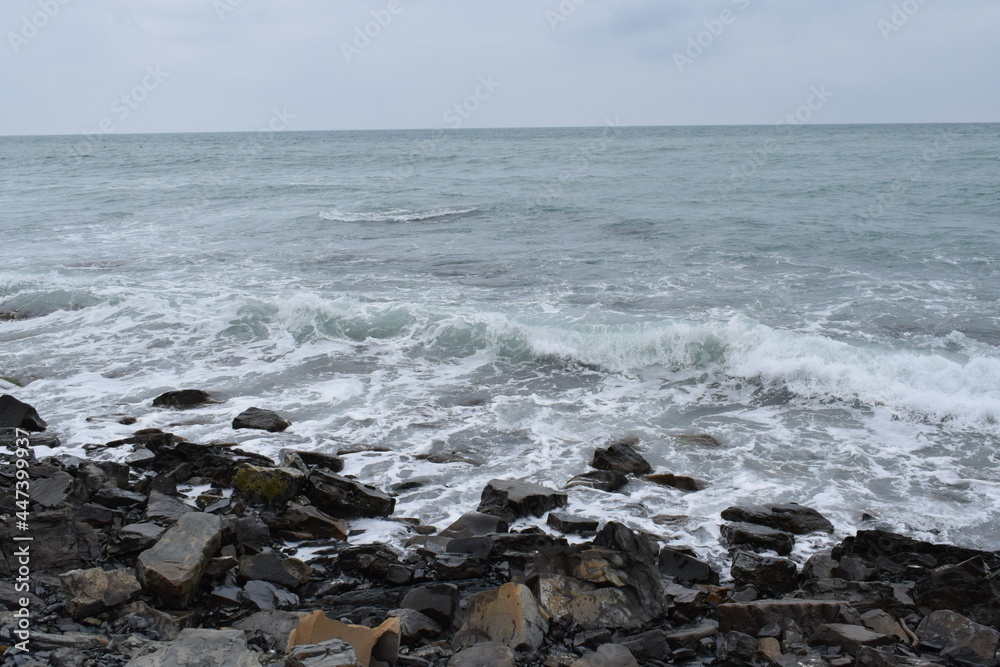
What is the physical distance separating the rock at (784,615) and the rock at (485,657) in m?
1.53

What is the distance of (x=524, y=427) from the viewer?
927cm

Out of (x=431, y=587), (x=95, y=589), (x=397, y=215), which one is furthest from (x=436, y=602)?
(x=397, y=215)

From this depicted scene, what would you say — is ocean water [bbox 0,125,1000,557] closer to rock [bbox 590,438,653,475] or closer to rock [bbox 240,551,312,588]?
rock [bbox 590,438,653,475]

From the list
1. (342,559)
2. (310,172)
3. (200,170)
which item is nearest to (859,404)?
(342,559)

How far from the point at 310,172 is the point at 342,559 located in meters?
42.4

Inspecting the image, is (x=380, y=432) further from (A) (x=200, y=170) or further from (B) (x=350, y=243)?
(A) (x=200, y=170)

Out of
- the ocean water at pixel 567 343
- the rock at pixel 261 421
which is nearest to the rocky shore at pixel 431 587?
the ocean water at pixel 567 343

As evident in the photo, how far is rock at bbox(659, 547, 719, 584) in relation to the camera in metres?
5.79

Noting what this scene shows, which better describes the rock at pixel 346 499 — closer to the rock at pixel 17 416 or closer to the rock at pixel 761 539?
the rock at pixel 761 539

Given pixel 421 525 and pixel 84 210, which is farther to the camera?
pixel 84 210

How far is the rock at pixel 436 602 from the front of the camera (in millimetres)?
5055

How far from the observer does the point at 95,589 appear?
5.07 metres

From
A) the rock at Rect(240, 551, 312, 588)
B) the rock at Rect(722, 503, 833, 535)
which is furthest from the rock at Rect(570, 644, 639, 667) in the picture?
the rock at Rect(722, 503, 833, 535)

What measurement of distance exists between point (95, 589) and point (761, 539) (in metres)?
4.95
